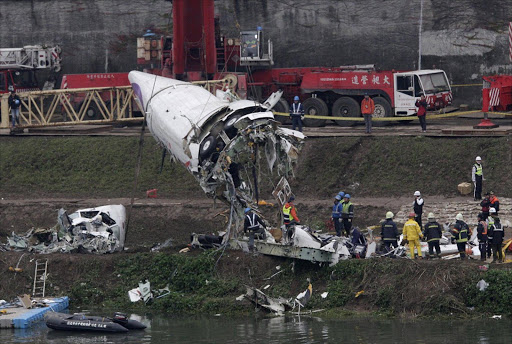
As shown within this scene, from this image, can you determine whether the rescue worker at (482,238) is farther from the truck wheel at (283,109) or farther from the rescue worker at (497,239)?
the truck wheel at (283,109)

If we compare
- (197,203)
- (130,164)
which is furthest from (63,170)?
(197,203)

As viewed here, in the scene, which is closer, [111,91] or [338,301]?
[338,301]

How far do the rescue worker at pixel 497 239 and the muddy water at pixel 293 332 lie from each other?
256cm

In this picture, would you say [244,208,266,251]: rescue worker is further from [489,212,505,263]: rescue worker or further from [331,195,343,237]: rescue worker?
[489,212,505,263]: rescue worker

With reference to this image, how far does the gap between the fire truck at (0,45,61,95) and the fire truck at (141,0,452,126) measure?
5941 mm

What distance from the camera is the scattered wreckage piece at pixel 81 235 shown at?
28.5 meters

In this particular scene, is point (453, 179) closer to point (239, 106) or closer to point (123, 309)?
point (239, 106)

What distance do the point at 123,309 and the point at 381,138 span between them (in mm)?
13963

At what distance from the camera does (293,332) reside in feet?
74.9

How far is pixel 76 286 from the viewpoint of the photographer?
26906mm

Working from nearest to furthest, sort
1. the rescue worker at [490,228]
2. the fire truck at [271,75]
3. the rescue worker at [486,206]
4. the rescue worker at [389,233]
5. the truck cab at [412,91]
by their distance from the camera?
the rescue worker at [490,228] < the rescue worker at [389,233] < the rescue worker at [486,206] < the truck cab at [412,91] < the fire truck at [271,75]

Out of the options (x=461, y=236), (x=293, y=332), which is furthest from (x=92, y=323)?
(x=461, y=236)

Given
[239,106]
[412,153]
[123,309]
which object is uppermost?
[239,106]

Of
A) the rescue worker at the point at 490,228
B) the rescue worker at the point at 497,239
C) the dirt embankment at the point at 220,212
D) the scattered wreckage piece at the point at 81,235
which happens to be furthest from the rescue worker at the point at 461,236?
the scattered wreckage piece at the point at 81,235
